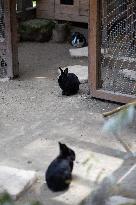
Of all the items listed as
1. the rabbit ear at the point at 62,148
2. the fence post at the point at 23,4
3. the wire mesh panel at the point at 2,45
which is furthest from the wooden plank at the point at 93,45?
the fence post at the point at 23,4

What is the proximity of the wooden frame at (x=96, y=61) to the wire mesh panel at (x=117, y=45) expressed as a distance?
0.28 ft

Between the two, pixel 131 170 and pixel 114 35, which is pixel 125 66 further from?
pixel 131 170

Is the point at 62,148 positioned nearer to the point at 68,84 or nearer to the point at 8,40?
the point at 68,84

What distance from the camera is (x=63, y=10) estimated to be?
11070mm

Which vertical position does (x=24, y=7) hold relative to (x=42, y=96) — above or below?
above

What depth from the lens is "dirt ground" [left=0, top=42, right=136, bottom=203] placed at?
4766 mm

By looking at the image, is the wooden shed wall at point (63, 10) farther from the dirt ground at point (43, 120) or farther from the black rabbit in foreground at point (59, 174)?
the black rabbit in foreground at point (59, 174)

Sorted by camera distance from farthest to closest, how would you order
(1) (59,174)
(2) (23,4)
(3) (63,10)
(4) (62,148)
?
(2) (23,4), (3) (63,10), (4) (62,148), (1) (59,174)

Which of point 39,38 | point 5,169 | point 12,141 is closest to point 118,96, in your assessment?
point 12,141

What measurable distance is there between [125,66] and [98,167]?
2530mm

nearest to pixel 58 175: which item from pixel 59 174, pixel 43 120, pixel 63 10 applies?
pixel 59 174

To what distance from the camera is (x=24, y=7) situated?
11.2 m

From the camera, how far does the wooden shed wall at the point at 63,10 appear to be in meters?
10.8

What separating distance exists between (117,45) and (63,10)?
499cm
